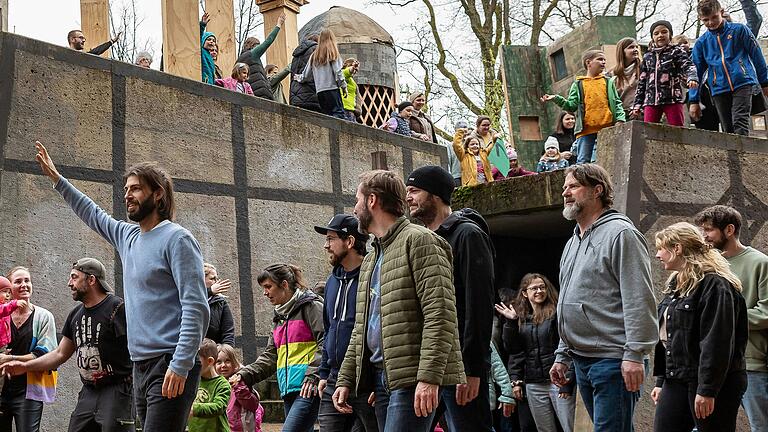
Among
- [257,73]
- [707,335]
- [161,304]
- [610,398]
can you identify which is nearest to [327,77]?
[257,73]

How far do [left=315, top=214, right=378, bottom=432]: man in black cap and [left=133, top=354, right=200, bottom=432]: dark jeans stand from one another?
935mm

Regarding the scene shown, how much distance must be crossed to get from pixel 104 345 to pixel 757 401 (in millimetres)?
3756

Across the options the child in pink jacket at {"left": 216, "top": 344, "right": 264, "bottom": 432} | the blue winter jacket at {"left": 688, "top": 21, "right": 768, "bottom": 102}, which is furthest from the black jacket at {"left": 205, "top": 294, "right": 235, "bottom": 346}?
the blue winter jacket at {"left": 688, "top": 21, "right": 768, "bottom": 102}

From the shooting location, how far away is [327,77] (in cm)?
1225

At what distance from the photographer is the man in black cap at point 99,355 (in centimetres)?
612

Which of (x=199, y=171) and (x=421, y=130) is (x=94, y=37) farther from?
(x=421, y=130)

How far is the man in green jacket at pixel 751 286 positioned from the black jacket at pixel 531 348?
2.29 meters

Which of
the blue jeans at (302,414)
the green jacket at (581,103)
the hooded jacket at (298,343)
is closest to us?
the blue jeans at (302,414)

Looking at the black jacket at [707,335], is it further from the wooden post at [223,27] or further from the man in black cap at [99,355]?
the wooden post at [223,27]

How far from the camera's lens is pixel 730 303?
219 inches

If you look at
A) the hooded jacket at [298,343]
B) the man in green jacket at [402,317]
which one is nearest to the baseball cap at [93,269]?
the hooded jacket at [298,343]

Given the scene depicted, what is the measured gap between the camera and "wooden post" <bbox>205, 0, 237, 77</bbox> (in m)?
13.5

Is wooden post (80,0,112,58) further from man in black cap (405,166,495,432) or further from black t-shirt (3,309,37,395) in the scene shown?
man in black cap (405,166,495,432)

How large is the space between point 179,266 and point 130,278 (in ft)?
1.02
